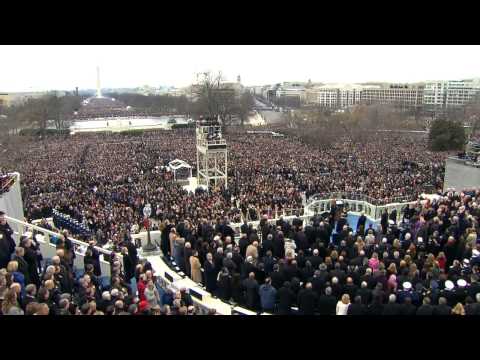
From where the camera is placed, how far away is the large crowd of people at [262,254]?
6.96 m

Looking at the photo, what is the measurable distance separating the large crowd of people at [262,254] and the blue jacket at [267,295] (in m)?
0.02

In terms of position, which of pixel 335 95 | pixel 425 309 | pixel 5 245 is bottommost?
pixel 425 309

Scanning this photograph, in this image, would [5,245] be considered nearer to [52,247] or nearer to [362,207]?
[52,247]

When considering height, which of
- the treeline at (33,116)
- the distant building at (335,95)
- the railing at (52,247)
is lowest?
the railing at (52,247)

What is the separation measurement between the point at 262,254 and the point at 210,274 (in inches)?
75.1

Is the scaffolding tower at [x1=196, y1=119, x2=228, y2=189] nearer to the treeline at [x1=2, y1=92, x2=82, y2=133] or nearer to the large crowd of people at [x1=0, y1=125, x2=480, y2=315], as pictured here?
the large crowd of people at [x1=0, y1=125, x2=480, y2=315]

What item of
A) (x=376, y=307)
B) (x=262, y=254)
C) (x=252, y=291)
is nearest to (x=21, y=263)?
(x=252, y=291)

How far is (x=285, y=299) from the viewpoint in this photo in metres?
7.76

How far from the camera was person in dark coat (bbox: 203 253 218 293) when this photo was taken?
28.9 ft

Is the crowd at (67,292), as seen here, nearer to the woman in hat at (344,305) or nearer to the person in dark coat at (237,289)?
the person in dark coat at (237,289)

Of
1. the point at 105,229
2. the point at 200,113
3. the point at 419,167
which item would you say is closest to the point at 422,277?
the point at 105,229

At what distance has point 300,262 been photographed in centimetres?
898

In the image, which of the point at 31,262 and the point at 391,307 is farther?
the point at 31,262

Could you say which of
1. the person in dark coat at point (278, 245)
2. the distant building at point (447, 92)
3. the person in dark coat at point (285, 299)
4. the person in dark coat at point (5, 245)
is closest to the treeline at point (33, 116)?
the person in dark coat at point (5, 245)
